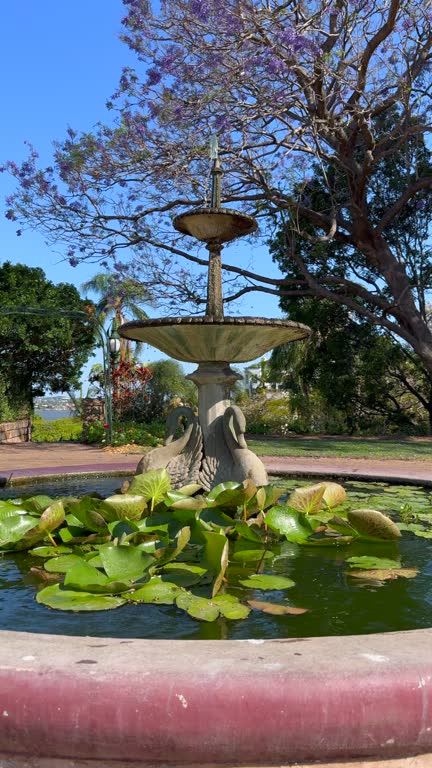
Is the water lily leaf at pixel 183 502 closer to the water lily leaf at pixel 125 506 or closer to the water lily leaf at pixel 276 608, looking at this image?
the water lily leaf at pixel 125 506

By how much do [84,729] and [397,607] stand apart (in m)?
1.56

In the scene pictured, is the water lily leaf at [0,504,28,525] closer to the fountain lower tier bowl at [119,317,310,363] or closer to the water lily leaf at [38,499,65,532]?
the water lily leaf at [38,499,65,532]

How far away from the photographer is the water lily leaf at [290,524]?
3412mm

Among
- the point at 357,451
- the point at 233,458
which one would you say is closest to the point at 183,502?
the point at 233,458

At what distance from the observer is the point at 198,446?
16.5 feet

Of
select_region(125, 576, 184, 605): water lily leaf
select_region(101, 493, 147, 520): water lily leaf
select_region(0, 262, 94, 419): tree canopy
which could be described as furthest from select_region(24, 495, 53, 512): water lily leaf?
select_region(0, 262, 94, 419): tree canopy

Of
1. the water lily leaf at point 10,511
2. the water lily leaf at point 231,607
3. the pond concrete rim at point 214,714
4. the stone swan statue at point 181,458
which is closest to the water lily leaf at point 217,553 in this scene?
the water lily leaf at point 231,607

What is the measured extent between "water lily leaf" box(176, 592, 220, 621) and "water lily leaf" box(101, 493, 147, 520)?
1.03 m

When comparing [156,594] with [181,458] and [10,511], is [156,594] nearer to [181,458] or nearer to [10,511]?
[10,511]

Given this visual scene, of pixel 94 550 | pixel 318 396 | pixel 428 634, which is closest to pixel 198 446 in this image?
pixel 94 550

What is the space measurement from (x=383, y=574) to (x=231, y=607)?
980 mm

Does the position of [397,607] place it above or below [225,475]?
below

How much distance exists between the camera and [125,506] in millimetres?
3584

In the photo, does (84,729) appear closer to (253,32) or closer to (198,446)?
(198,446)
